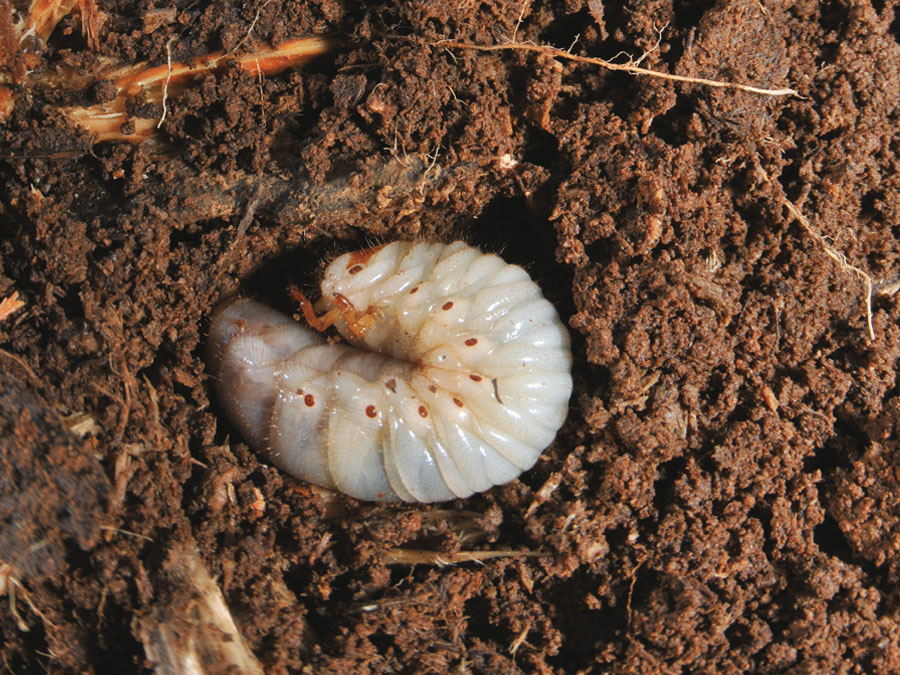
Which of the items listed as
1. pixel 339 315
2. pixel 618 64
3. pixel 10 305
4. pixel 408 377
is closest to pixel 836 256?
pixel 618 64

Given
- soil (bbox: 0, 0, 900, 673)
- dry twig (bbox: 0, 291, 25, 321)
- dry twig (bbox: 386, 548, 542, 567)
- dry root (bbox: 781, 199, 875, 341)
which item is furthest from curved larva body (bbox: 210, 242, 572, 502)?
dry root (bbox: 781, 199, 875, 341)

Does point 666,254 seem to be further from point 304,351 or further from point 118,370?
point 118,370

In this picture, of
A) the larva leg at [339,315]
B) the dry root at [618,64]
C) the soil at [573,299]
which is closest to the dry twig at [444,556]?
the soil at [573,299]

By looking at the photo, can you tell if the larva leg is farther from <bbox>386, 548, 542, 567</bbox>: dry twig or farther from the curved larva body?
<bbox>386, 548, 542, 567</bbox>: dry twig

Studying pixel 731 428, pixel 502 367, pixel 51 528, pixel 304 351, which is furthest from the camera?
pixel 304 351

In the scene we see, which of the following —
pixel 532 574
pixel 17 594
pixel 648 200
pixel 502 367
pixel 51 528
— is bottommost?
pixel 532 574

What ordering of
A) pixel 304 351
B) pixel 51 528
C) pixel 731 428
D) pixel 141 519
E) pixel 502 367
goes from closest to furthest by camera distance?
pixel 51 528, pixel 141 519, pixel 731 428, pixel 502 367, pixel 304 351

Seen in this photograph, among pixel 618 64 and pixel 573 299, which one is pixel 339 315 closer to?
pixel 573 299

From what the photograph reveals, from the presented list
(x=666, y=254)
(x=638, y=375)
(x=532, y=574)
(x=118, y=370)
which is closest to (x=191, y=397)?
(x=118, y=370)
